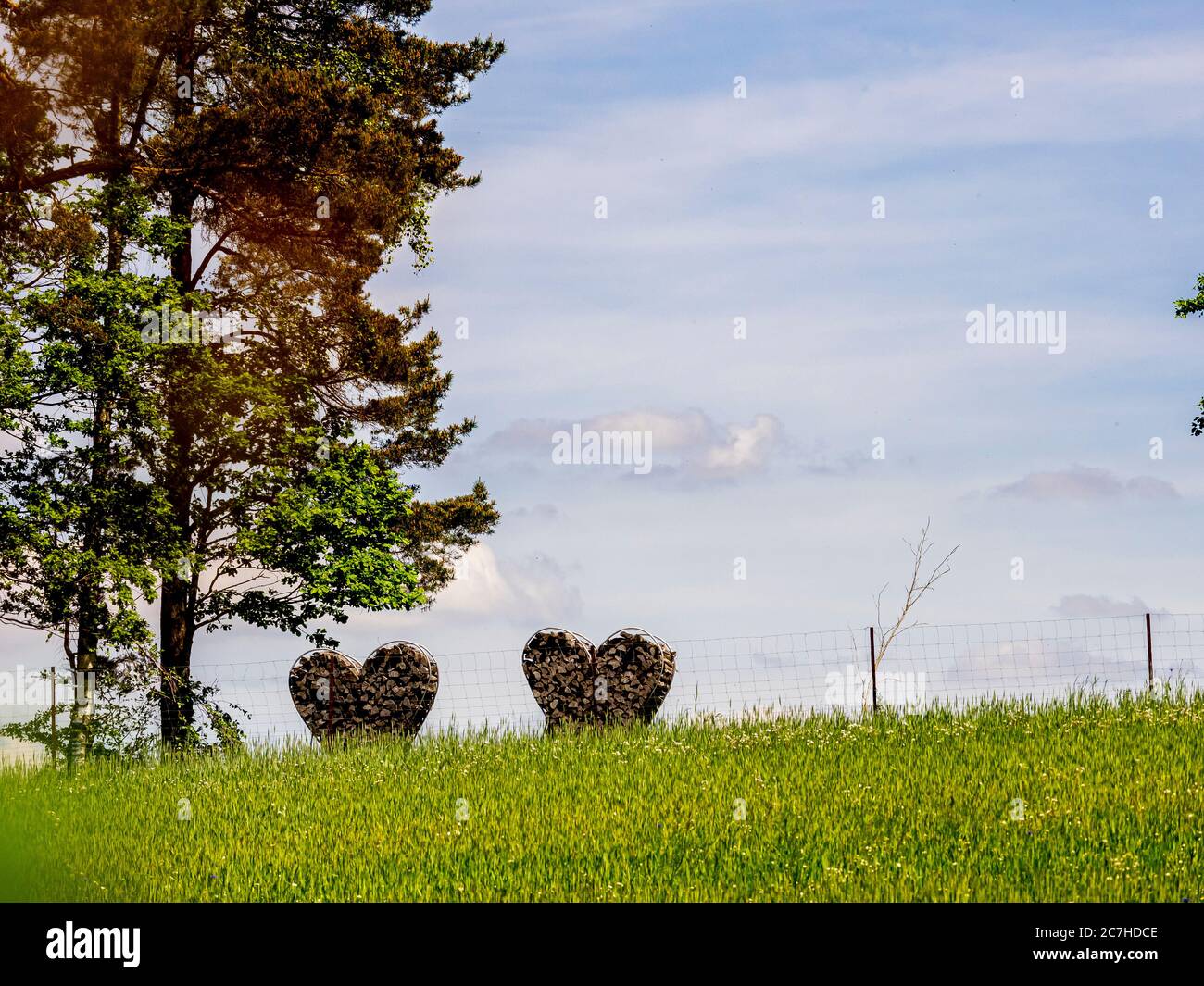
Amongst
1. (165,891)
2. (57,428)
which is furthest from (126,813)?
(57,428)

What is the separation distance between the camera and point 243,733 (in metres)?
19.8

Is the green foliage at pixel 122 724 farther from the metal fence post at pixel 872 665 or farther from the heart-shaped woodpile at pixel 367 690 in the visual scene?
the metal fence post at pixel 872 665

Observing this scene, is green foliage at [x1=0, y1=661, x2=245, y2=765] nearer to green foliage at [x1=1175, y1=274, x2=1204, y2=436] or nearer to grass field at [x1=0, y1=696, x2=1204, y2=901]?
grass field at [x1=0, y1=696, x2=1204, y2=901]

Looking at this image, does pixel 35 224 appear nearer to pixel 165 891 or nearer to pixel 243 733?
pixel 243 733

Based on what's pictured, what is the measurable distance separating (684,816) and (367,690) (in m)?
9.15

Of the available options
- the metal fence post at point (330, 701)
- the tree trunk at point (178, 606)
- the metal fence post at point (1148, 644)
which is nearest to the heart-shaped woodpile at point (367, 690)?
the metal fence post at point (330, 701)

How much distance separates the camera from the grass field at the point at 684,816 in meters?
9.60

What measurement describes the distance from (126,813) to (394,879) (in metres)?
6.29

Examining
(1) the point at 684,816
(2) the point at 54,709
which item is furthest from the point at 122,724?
(1) the point at 684,816

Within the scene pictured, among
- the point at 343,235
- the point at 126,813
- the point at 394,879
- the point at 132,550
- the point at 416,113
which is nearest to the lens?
the point at 394,879

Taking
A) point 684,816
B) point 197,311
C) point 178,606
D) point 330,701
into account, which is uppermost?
point 197,311

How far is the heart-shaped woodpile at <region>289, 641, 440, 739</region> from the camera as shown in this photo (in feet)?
63.7

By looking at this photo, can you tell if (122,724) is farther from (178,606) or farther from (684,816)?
(684,816)

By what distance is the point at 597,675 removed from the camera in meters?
18.7
